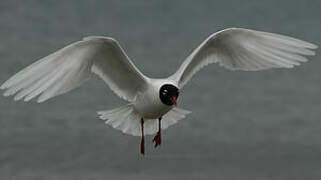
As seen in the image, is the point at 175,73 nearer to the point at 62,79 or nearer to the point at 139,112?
the point at 139,112

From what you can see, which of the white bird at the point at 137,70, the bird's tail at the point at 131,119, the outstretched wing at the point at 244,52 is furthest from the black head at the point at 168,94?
the bird's tail at the point at 131,119

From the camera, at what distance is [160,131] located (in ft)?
36.3

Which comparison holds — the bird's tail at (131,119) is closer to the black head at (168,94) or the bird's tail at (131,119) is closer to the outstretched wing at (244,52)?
the outstretched wing at (244,52)

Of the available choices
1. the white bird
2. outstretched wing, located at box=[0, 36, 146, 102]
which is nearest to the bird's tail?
the white bird

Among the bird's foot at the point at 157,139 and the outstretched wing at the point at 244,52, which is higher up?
the outstretched wing at the point at 244,52

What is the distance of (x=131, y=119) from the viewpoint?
11.3 m

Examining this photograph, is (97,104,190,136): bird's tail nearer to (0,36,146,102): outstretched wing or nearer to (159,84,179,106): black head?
(0,36,146,102): outstretched wing

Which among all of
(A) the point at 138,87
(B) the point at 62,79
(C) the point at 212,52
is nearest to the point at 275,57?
(C) the point at 212,52

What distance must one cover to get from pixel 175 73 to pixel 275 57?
1.51 m

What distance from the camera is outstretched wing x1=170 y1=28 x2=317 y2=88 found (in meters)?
10.2

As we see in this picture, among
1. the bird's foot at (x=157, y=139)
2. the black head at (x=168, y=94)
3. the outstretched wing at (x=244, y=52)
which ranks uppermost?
the outstretched wing at (x=244, y=52)

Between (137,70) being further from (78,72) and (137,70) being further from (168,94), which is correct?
(78,72)

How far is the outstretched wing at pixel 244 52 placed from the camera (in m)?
10.2

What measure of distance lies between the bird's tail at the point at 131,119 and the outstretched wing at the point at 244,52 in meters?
0.86
